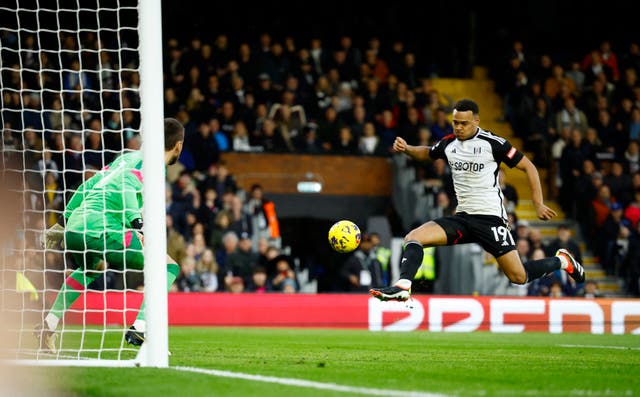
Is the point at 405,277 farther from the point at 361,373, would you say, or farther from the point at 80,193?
the point at 80,193

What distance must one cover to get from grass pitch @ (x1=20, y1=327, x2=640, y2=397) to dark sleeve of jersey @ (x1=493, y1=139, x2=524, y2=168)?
5.85ft

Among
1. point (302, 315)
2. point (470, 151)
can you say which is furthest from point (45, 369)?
point (302, 315)

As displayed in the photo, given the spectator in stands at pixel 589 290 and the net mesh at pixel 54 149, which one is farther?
the spectator in stands at pixel 589 290

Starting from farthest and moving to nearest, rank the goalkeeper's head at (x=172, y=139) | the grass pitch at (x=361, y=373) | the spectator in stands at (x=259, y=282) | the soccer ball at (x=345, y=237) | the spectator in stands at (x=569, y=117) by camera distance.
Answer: the spectator in stands at (x=569, y=117), the spectator in stands at (x=259, y=282), the soccer ball at (x=345, y=237), the goalkeeper's head at (x=172, y=139), the grass pitch at (x=361, y=373)

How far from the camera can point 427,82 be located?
77.5 feet

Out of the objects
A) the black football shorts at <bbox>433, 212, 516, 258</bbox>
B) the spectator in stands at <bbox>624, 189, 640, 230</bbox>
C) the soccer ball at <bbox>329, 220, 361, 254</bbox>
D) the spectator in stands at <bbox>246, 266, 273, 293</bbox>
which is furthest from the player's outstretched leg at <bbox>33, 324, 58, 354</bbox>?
the spectator in stands at <bbox>624, 189, 640, 230</bbox>

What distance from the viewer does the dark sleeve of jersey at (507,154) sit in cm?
1007

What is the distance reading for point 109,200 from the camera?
30.2 feet

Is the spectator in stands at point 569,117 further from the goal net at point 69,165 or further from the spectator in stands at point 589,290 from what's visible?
the goal net at point 69,165

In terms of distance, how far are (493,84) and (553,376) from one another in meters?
18.5

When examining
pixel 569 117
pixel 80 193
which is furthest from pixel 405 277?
pixel 569 117

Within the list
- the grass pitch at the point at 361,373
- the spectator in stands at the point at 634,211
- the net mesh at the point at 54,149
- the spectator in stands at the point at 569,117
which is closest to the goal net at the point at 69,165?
the net mesh at the point at 54,149

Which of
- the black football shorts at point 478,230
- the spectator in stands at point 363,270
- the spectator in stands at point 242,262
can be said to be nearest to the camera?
the black football shorts at point 478,230

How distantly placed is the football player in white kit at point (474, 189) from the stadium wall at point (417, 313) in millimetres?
7314
